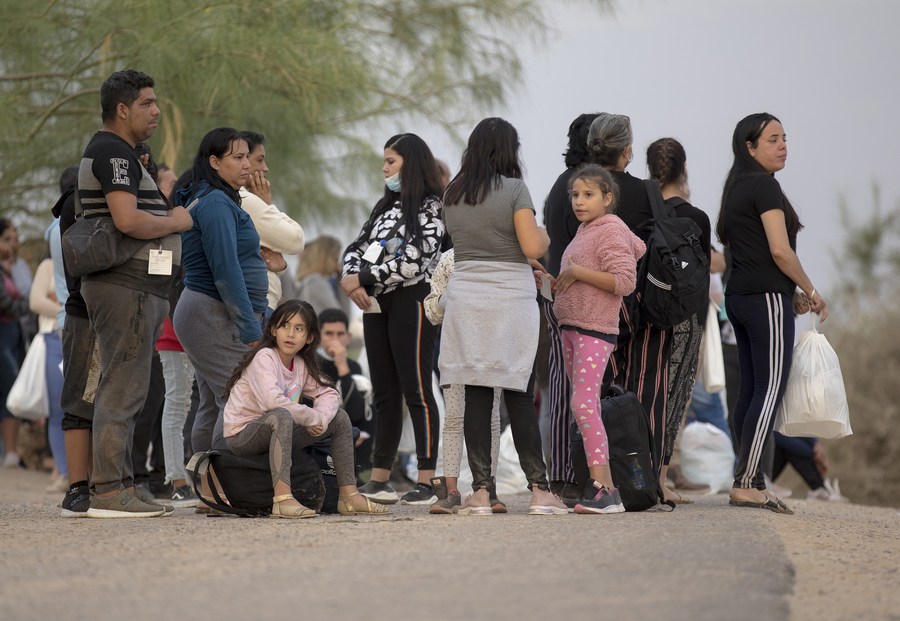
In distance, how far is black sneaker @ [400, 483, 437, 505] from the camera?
6516 millimetres

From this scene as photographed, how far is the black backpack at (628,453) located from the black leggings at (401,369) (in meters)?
0.86

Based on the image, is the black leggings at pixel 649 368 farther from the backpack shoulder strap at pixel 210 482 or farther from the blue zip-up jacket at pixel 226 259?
the backpack shoulder strap at pixel 210 482

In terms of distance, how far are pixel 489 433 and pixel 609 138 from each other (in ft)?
5.01

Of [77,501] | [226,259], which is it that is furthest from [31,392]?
[226,259]

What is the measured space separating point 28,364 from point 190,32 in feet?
8.76

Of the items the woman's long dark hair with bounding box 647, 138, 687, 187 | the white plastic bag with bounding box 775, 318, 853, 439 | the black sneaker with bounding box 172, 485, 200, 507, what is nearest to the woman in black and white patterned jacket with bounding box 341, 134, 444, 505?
the black sneaker with bounding box 172, 485, 200, 507

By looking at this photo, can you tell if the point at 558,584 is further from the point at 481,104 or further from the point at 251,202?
the point at 481,104

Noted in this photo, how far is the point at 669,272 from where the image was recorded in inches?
240

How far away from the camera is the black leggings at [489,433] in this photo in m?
5.73

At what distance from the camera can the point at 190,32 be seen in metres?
9.62

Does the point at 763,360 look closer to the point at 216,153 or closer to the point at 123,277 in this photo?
the point at 216,153

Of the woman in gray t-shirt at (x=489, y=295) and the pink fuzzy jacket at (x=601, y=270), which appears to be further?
the pink fuzzy jacket at (x=601, y=270)

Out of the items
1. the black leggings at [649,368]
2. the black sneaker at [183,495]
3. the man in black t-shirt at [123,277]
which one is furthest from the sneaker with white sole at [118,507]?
the black leggings at [649,368]

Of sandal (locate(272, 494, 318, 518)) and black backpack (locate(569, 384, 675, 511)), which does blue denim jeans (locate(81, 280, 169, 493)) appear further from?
black backpack (locate(569, 384, 675, 511))
